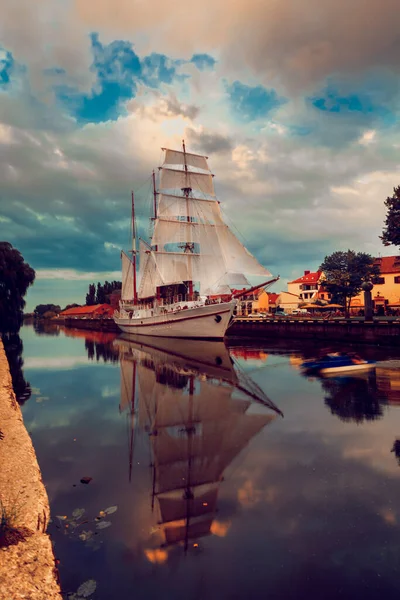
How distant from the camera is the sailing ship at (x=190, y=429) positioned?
6758 millimetres

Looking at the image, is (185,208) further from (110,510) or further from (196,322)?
(110,510)

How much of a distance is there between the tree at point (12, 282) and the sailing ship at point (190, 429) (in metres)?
35.2

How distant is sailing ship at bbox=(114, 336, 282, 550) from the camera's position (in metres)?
Result: 6.76

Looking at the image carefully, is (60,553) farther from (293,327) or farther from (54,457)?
(293,327)

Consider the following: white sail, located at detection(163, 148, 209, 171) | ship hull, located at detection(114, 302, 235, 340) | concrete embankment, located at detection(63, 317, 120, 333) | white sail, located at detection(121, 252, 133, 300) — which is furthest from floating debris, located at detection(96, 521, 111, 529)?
concrete embankment, located at detection(63, 317, 120, 333)

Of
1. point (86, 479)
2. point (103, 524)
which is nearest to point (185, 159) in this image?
point (86, 479)

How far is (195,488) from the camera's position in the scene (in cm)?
779

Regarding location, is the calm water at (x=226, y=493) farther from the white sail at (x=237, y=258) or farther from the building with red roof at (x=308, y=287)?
the building with red roof at (x=308, y=287)

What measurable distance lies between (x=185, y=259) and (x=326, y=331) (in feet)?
88.9

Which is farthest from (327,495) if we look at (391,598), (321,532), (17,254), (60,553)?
(17,254)

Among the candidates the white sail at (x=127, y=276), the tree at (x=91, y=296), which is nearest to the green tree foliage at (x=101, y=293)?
the tree at (x=91, y=296)

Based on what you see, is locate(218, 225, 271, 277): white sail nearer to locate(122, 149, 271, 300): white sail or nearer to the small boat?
locate(122, 149, 271, 300): white sail

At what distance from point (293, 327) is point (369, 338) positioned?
1122 centimetres

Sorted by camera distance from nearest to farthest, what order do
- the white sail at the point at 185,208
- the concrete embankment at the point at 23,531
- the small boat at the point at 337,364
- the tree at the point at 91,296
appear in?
the concrete embankment at the point at 23,531 < the small boat at the point at 337,364 < the white sail at the point at 185,208 < the tree at the point at 91,296
